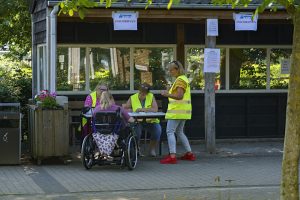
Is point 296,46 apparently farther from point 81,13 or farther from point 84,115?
point 84,115

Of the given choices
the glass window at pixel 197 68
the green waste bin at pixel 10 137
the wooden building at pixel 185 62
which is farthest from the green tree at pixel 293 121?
the glass window at pixel 197 68

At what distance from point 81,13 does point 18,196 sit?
2806 millimetres

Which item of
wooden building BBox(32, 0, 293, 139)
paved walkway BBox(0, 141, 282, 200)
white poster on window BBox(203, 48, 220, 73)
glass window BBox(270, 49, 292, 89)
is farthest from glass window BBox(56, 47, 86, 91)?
glass window BBox(270, 49, 292, 89)

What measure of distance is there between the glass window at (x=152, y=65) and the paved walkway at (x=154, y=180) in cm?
258

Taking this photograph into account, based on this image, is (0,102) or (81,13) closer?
(81,13)

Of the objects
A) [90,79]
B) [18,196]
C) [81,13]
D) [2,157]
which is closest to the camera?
[81,13]

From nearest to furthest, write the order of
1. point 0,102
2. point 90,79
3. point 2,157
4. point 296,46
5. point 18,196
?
point 296,46
point 18,196
point 2,157
point 0,102
point 90,79

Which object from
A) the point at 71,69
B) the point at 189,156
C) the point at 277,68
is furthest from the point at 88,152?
the point at 277,68

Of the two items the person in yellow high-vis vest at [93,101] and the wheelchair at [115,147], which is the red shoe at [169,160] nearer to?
the wheelchair at [115,147]

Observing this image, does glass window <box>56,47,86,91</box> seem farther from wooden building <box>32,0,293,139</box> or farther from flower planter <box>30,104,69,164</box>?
flower planter <box>30,104,69,164</box>

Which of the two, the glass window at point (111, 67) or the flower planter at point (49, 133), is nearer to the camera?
the flower planter at point (49, 133)

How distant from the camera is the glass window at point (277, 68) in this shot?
15172 millimetres

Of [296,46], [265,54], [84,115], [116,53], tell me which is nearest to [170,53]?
[116,53]

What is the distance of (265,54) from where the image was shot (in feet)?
49.7
